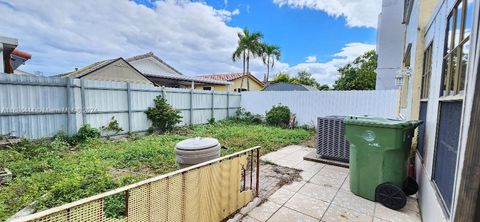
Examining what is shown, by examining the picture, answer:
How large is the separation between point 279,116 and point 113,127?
7063mm

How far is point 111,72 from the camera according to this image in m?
10.9

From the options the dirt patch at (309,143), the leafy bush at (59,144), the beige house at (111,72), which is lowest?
the dirt patch at (309,143)

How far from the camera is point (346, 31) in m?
14.5

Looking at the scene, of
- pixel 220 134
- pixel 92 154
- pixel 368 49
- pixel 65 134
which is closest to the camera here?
pixel 92 154

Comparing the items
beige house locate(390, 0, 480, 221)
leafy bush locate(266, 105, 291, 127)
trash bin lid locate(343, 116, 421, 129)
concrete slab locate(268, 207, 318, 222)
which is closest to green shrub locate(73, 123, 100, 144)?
concrete slab locate(268, 207, 318, 222)

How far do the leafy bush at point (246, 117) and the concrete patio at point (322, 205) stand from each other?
303 inches

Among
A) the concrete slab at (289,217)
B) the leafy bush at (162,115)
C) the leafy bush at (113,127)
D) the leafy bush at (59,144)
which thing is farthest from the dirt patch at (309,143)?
the leafy bush at (59,144)

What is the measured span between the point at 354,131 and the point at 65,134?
7490 mm

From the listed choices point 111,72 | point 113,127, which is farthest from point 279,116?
point 111,72

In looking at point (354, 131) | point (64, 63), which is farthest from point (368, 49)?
point (64, 63)

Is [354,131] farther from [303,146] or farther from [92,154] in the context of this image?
[92,154]

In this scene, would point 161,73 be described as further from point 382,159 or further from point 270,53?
point 382,159

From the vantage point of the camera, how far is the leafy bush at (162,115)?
845 centimetres

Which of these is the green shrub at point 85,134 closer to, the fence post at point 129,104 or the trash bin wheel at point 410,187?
the fence post at point 129,104
